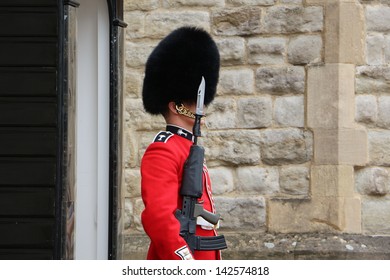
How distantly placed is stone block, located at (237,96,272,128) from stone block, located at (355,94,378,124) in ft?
1.83

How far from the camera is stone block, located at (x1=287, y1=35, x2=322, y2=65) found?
23.3 ft

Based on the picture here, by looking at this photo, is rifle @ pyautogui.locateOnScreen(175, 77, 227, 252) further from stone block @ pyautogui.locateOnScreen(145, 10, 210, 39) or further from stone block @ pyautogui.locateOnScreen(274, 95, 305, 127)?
stone block @ pyautogui.locateOnScreen(145, 10, 210, 39)

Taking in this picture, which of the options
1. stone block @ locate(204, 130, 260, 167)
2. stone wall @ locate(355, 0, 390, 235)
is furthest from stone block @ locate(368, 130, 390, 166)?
stone block @ locate(204, 130, 260, 167)

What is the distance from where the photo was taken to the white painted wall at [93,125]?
420 centimetres

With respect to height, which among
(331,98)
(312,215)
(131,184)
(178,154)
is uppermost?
(331,98)

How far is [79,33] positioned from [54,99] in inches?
28.7

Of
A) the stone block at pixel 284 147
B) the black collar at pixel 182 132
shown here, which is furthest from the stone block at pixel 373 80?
the black collar at pixel 182 132

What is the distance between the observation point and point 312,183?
7.02 metres

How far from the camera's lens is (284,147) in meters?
7.02

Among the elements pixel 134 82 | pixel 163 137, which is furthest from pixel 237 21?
pixel 163 137

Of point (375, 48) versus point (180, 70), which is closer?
point (180, 70)

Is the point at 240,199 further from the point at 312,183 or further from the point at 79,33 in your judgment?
the point at 79,33

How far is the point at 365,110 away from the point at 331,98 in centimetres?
23

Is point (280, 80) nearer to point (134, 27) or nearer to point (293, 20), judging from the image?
point (293, 20)
